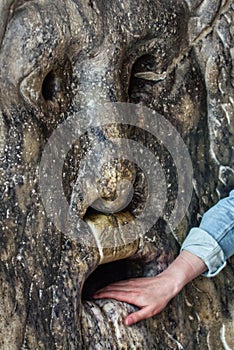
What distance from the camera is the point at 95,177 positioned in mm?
1587

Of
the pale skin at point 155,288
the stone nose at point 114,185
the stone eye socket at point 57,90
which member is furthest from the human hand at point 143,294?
the stone eye socket at point 57,90

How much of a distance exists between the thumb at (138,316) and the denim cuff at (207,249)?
0.16 meters

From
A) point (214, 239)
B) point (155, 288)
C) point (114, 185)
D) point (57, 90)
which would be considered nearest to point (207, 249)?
point (214, 239)

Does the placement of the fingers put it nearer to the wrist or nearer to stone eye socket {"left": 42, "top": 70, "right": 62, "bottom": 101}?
the wrist

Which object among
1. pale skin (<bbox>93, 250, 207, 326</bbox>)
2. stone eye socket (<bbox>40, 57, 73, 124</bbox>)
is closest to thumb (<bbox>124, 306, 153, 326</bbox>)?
pale skin (<bbox>93, 250, 207, 326</bbox>)

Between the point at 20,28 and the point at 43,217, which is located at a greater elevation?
the point at 20,28

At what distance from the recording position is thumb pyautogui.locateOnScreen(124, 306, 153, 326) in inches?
62.6

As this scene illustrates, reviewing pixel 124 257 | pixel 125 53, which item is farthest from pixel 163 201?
pixel 125 53

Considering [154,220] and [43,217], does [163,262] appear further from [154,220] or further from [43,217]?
[43,217]

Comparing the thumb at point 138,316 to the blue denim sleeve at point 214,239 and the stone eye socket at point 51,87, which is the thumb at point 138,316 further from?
the stone eye socket at point 51,87

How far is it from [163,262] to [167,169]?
0.67 ft

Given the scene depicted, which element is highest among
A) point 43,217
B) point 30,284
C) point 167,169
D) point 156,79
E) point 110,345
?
point 156,79

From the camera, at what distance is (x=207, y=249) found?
1666 mm

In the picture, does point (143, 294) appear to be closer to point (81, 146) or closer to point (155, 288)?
point (155, 288)
